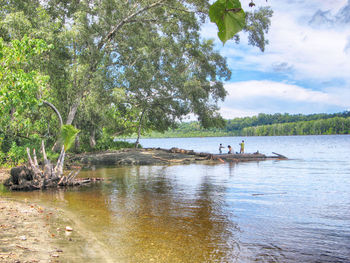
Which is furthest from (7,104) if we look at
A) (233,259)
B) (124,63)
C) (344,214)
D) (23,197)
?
(124,63)

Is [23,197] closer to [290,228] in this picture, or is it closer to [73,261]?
[73,261]

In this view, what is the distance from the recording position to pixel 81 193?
44.6ft

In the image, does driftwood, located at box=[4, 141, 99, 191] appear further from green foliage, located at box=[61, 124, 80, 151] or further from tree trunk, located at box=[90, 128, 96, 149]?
tree trunk, located at box=[90, 128, 96, 149]

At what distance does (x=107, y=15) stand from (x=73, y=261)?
2055 centimetres

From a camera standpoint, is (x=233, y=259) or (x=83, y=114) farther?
(x=83, y=114)

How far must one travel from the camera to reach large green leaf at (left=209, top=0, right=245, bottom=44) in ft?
2.86

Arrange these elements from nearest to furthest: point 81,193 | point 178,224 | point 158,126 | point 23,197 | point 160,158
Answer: point 178,224 → point 23,197 → point 81,193 → point 160,158 → point 158,126

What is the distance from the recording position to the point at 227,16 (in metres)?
0.89

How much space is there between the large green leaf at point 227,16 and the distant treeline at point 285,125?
124304 millimetres

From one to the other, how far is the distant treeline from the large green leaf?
124304 millimetres

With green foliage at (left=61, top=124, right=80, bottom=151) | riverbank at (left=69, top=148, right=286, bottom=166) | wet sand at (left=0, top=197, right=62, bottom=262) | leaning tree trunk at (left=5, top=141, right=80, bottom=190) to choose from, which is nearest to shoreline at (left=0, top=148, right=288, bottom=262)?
wet sand at (left=0, top=197, right=62, bottom=262)

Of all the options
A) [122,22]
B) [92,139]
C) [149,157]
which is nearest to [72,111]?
[122,22]

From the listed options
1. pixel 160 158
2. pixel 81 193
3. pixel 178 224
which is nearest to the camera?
pixel 178 224

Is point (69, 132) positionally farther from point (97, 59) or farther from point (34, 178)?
point (97, 59)
